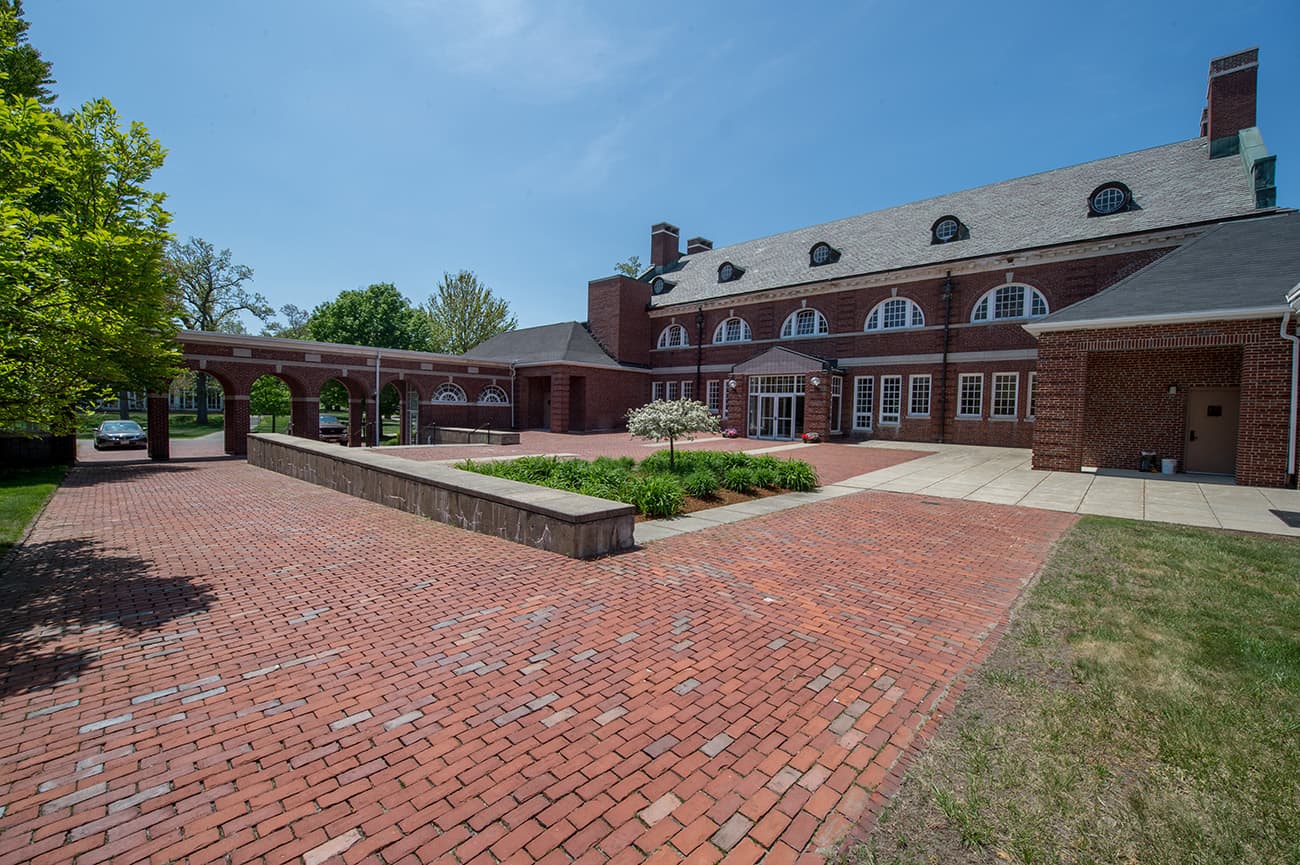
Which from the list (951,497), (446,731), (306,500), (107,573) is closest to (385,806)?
(446,731)

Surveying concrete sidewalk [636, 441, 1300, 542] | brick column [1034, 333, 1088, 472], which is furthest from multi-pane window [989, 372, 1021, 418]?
brick column [1034, 333, 1088, 472]

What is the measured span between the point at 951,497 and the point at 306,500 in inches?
507

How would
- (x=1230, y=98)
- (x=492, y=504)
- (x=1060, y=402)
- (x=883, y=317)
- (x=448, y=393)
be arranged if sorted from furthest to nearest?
(x=448, y=393) → (x=883, y=317) → (x=1230, y=98) → (x=1060, y=402) → (x=492, y=504)

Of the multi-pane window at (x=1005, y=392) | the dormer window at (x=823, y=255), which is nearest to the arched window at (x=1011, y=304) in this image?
the multi-pane window at (x=1005, y=392)

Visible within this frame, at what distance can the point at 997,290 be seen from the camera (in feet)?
76.0

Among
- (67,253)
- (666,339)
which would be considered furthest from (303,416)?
(67,253)

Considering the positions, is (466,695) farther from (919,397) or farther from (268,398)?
(268,398)

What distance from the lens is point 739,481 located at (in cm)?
1154

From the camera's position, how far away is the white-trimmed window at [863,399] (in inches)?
1041

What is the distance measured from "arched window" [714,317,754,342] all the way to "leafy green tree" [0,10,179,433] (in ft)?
91.1

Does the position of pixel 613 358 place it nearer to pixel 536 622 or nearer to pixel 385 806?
pixel 536 622

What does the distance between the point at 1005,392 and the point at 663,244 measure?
2541cm

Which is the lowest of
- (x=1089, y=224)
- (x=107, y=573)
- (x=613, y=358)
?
(x=107, y=573)

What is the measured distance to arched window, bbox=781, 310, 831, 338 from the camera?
28.7 meters
